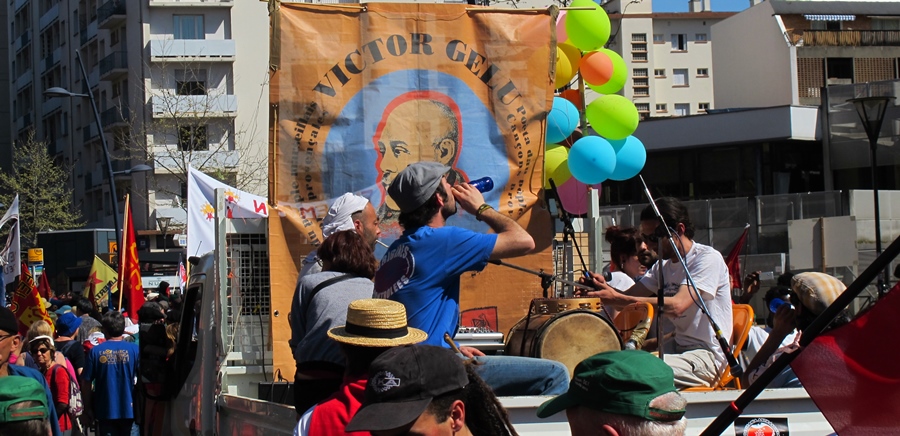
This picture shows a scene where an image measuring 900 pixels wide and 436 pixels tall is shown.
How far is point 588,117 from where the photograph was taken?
8898 millimetres

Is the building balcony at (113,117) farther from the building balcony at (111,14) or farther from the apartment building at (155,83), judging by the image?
the building balcony at (111,14)

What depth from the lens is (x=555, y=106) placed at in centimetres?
898

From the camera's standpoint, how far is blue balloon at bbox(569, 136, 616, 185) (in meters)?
8.28

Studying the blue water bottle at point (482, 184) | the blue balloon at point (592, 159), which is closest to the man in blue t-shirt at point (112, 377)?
the blue balloon at point (592, 159)

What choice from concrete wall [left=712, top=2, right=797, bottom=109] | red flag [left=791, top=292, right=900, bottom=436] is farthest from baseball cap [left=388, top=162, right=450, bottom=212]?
concrete wall [left=712, top=2, right=797, bottom=109]

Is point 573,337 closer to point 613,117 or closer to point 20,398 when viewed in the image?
point 20,398

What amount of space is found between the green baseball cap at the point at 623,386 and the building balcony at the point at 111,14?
60.6 m

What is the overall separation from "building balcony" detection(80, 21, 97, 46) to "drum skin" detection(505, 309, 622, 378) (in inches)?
2474

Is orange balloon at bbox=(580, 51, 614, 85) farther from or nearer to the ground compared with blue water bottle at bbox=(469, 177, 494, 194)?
farther from the ground

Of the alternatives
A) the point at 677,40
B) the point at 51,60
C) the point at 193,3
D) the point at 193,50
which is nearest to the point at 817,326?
the point at 193,50

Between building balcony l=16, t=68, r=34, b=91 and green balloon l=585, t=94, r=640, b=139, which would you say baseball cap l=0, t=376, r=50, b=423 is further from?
building balcony l=16, t=68, r=34, b=91

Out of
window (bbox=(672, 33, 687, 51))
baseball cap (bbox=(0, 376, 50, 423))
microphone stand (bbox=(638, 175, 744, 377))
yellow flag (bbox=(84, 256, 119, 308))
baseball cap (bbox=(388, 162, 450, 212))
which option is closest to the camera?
baseball cap (bbox=(0, 376, 50, 423))

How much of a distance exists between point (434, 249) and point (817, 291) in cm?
169

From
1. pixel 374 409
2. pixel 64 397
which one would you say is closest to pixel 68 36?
pixel 64 397
